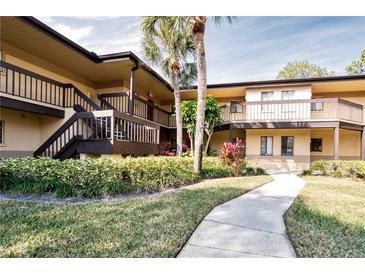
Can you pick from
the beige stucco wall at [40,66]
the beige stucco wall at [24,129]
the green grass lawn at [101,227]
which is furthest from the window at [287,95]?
the beige stucco wall at [24,129]

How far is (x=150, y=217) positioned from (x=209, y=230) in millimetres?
1157

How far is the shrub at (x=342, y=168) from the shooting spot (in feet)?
38.4

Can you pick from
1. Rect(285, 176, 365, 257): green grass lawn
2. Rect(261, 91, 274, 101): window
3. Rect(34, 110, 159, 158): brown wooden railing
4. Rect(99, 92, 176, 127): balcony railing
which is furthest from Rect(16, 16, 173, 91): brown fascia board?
Rect(285, 176, 365, 257): green grass lawn

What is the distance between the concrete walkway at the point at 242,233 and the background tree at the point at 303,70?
127 feet

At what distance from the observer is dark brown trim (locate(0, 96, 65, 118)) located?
7.96 metres

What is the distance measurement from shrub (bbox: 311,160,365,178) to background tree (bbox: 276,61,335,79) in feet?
96.6

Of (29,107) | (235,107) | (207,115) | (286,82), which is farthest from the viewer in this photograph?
(286,82)

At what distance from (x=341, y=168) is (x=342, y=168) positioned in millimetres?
57

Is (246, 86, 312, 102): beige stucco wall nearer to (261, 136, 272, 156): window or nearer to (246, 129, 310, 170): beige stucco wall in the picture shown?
(246, 129, 310, 170): beige stucco wall

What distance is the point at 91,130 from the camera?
9.39 m

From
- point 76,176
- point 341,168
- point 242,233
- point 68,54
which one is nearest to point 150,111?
point 68,54

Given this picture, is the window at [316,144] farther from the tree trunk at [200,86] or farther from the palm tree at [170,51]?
the tree trunk at [200,86]

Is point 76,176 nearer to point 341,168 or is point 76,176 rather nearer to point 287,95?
point 341,168
